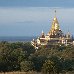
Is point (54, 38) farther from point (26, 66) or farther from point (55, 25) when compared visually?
point (26, 66)

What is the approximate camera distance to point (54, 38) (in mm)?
84000

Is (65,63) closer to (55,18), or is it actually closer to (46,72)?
(46,72)

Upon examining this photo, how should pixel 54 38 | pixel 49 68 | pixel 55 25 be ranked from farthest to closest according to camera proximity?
pixel 55 25 → pixel 54 38 → pixel 49 68

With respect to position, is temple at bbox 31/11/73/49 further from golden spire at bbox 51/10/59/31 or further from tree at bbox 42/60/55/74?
tree at bbox 42/60/55/74

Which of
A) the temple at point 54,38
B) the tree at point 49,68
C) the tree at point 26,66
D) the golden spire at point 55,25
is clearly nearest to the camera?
the tree at point 49,68

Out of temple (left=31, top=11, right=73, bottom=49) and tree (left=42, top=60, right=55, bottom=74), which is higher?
temple (left=31, top=11, right=73, bottom=49)

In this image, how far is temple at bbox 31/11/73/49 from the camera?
82019mm

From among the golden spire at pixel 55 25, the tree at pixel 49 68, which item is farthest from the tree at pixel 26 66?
the golden spire at pixel 55 25

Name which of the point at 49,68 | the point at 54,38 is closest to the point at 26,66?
the point at 49,68

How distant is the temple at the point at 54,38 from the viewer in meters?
82.0

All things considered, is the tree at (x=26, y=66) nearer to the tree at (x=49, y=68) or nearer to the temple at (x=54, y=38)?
the tree at (x=49, y=68)

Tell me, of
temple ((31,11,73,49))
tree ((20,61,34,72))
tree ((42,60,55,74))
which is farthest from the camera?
temple ((31,11,73,49))

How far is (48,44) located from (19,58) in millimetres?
36679

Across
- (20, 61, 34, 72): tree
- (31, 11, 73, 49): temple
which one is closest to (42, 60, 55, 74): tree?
(20, 61, 34, 72): tree
